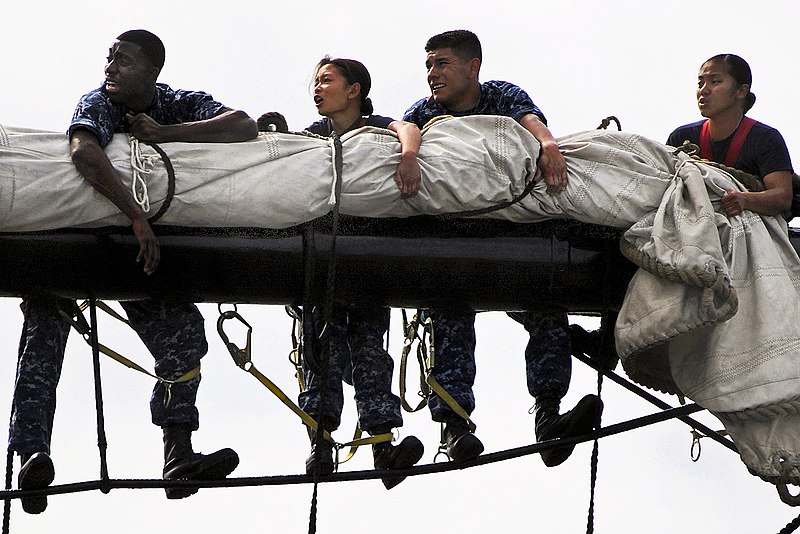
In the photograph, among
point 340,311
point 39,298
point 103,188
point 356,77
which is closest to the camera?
point 103,188

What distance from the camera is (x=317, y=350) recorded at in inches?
301

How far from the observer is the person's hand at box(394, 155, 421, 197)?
7398mm

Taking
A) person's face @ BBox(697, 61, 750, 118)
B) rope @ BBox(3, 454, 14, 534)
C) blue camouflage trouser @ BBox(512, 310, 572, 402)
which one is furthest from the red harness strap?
rope @ BBox(3, 454, 14, 534)

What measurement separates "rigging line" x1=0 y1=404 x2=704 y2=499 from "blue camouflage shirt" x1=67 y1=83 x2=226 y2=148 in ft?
4.89

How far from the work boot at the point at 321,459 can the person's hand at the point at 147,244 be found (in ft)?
3.77

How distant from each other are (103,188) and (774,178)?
3.27 m

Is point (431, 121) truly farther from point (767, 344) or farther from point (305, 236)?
point (767, 344)

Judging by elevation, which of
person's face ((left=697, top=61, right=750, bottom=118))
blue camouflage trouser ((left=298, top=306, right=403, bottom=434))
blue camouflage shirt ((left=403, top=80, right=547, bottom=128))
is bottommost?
blue camouflage trouser ((left=298, top=306, right=403, bottom=434))

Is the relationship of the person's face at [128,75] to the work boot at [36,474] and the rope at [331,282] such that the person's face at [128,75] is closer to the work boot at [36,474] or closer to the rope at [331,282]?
the rope at [331,282]

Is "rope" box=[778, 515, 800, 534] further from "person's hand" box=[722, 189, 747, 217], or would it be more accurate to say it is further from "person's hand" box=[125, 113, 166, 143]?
"person's hand" box=[125, 113, 166, 143]

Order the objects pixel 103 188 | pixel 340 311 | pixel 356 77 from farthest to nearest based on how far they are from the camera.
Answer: pixel 356 77
pixel 340 311
pixel 103 188

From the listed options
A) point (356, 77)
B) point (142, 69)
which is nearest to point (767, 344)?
point (356, 77)

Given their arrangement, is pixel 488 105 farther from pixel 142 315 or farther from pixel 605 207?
pixel 142 315

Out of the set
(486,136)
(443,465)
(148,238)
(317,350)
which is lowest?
(443,465)
